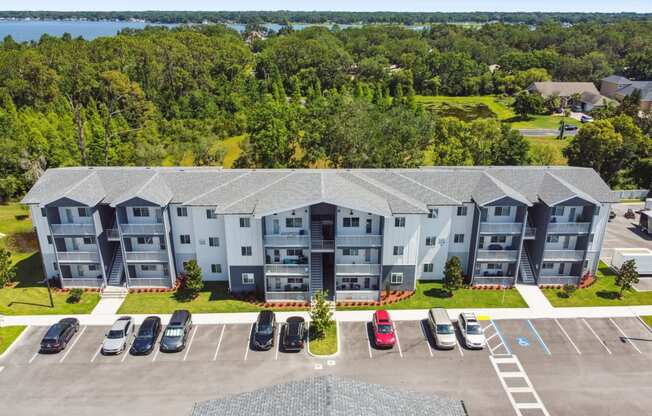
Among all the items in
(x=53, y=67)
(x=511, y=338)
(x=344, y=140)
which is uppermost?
(x=53, y=67)

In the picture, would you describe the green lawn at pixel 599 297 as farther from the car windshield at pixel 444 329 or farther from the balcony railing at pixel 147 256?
the balcony railing at pixel 147 256

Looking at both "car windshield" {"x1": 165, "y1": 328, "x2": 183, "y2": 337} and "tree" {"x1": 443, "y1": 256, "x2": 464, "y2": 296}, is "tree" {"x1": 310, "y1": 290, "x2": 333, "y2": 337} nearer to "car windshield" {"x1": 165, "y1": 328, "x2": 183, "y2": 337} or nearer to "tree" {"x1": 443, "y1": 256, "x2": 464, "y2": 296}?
"car windshield" {"x1": 165, "y1": 328, "x2": 183, "y2": 337}

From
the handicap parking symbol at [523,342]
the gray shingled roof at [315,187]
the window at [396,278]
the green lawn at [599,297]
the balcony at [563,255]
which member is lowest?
the handicap parking symbol at [523,342]

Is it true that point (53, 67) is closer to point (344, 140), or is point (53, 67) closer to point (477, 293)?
point (344, 140)

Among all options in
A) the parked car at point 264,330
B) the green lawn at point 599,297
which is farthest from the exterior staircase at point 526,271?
the parked car at point 264,330

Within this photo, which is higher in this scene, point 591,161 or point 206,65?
point 206,65

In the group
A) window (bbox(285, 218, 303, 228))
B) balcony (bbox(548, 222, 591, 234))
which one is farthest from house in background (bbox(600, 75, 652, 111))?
window (bbox(285, 218, 303, 228))

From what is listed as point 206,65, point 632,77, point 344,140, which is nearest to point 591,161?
point 344,140
